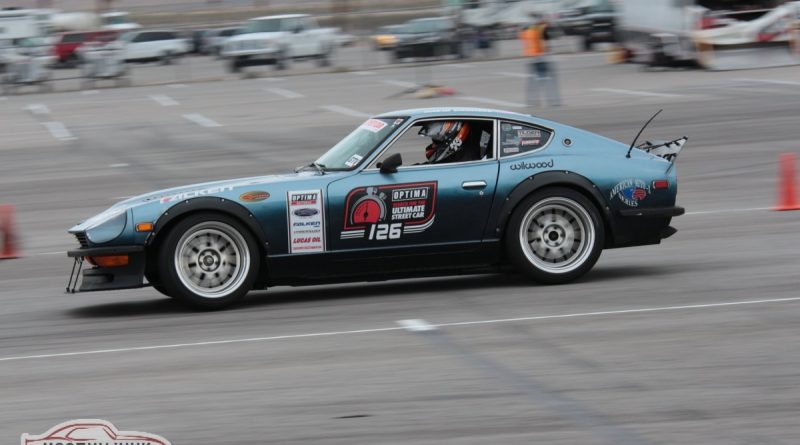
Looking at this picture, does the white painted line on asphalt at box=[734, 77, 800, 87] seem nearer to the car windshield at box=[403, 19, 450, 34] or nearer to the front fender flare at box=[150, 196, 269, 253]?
the car windshield at box=[403, 19, 450, 34]

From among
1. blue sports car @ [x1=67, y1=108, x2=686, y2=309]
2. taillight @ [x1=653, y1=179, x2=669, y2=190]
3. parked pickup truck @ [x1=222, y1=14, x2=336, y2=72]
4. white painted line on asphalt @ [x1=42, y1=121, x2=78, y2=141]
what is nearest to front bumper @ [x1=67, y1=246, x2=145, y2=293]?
blue sports car @ [x1=67, y1=108, x2=686, y2=309]

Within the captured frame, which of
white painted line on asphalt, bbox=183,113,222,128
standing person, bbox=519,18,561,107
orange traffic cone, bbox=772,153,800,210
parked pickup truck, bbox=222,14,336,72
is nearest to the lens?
orange traffic cone, bbox=772,153,800,210

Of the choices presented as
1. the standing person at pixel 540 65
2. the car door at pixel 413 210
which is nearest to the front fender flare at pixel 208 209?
the car door at pixel 413 210

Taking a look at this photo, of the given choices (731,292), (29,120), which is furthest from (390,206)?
(29,120)

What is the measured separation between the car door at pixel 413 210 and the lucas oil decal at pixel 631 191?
0.95m

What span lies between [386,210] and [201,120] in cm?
1802

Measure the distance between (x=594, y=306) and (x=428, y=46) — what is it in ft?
106

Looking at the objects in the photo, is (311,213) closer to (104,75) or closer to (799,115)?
(799,115)

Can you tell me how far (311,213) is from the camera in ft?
26.8

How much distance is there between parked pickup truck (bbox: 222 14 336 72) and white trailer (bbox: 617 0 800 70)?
14.7 meters

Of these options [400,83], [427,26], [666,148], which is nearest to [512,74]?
[400,83]

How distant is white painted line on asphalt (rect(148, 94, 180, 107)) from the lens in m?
29.6

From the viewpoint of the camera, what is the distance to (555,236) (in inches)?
340

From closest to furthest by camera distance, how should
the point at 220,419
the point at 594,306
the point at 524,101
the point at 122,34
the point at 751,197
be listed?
the point at 220,419 → the point at 594,306 → the point at 751,197 → the point at 524,101 → the point at 122,34
